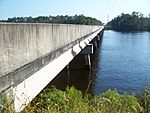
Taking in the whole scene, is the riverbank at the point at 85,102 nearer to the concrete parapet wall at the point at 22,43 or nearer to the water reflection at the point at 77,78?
the concrete parapet wall at the point at 22,43

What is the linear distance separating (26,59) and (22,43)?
37 centimetres

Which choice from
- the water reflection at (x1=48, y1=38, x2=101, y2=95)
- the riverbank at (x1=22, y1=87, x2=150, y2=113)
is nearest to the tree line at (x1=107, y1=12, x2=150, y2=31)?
the water reflection at (x1=48, y1=38, x2=101, y2=95)

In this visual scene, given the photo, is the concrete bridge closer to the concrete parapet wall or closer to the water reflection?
the concrete parapet wall

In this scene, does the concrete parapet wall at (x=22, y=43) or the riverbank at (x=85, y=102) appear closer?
the riverbank at (x=85, y=102)

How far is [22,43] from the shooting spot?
6.00 metres

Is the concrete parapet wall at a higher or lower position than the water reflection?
A: higher

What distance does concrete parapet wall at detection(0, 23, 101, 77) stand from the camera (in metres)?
4.92

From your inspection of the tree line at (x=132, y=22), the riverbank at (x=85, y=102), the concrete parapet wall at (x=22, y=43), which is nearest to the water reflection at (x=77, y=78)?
the riverbank at (x=85, y=102)

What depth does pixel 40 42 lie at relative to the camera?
765 cm

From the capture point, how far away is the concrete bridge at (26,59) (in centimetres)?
487

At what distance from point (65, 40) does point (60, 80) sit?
12288 millimetres

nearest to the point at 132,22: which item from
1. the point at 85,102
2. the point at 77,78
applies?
the point at 77,78

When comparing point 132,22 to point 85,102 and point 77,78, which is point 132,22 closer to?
point 77,78

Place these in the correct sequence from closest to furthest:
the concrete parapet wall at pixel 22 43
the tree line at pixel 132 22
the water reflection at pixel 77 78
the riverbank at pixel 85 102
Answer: the riverbank at pixel 85 102, the concrete parapet wall at pixel 22 43, the water reflection at pixel 77 78, the tree line at pixel 132 22
